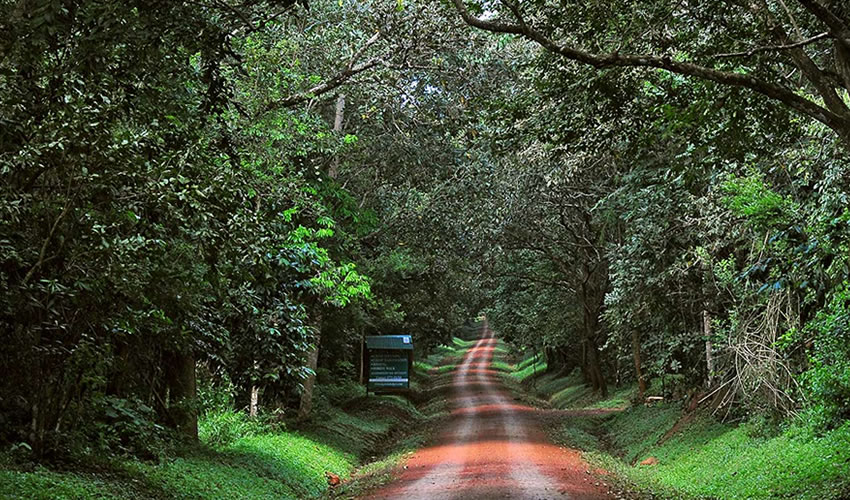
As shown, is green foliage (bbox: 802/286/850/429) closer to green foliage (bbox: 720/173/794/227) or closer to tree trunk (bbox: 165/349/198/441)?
green foliage (bbox: 720/173/794/227)

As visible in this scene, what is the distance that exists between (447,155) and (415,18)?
30.0 ft

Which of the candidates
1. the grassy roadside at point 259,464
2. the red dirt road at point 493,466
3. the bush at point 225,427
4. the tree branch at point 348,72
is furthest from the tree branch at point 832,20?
the bush at point 225,427

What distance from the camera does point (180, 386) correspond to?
51.5ft

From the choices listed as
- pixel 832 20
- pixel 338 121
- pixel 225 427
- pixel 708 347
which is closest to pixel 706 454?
pixel 708 347

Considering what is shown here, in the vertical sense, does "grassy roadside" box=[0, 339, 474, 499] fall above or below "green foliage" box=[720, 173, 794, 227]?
below

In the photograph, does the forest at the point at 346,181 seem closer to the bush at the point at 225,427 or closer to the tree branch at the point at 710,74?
the tree branch at the point at 710,74

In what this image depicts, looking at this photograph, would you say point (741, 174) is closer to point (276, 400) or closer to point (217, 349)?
point (217, 349)

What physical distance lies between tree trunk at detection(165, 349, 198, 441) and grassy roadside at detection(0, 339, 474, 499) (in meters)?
0.59

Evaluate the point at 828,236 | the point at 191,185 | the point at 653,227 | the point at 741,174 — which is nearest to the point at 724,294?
the point at 653,227

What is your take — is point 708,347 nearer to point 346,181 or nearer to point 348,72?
point 348,72

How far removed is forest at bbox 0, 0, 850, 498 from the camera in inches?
320

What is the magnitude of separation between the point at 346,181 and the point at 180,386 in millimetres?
12906

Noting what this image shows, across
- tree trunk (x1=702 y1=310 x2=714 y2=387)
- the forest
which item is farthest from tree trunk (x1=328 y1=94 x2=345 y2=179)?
tree trunk (x1=702 y1=310 x2=714 y2=387)

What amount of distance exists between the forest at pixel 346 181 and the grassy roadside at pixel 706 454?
52 centimetres
